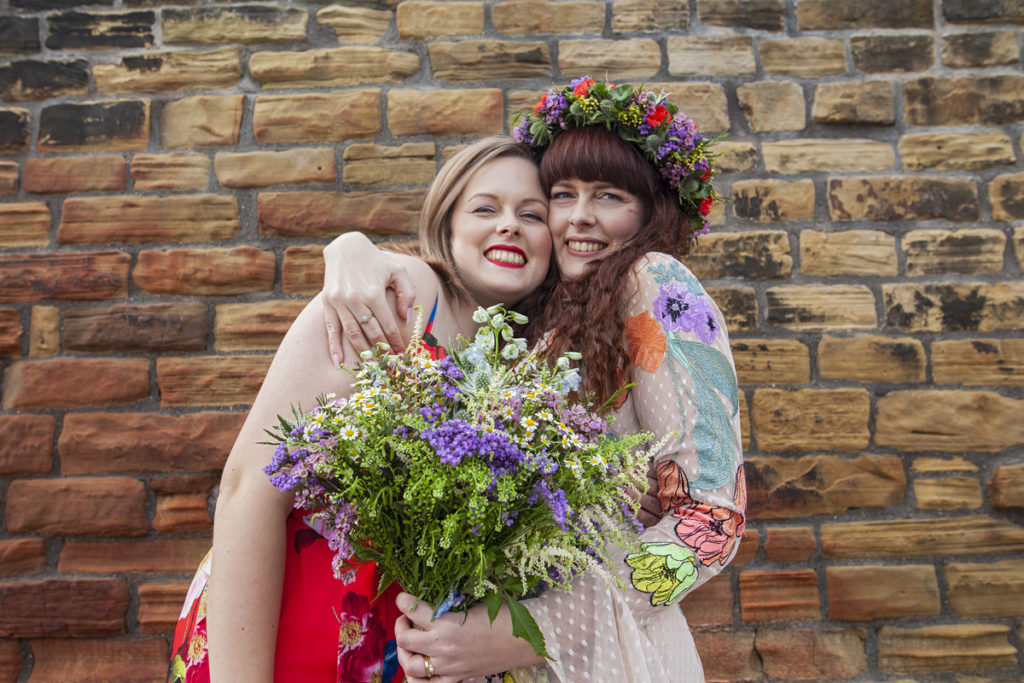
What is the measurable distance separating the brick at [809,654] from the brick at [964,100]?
2.15m

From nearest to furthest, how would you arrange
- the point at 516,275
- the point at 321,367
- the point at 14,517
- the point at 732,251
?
the point at 321,367 < the point at 516,275 < the point at 14,517 < the point at 732,251

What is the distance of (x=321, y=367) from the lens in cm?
155

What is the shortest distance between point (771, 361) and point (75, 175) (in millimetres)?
2945

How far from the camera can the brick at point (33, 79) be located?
9.38 ft

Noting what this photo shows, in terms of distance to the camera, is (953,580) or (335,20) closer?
(953,580)

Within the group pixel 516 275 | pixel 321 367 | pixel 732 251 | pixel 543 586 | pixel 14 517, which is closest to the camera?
pixel 543 586

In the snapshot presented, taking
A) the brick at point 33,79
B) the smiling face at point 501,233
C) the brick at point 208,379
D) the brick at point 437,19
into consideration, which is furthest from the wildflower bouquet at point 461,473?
the brick at point 33,79

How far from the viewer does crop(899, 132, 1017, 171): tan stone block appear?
2.88 meters

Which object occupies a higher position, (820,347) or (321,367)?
(321,367)

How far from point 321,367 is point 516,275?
740mm

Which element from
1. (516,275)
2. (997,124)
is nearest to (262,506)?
(516,275)

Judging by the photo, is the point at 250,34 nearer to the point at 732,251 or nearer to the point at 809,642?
the point at 732,251

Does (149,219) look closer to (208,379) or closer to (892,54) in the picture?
(208,379)

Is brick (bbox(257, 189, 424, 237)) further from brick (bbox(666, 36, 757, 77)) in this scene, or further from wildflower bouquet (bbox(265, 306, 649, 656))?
wildflower bouquet (bbox(265, 306, 649, 656))
